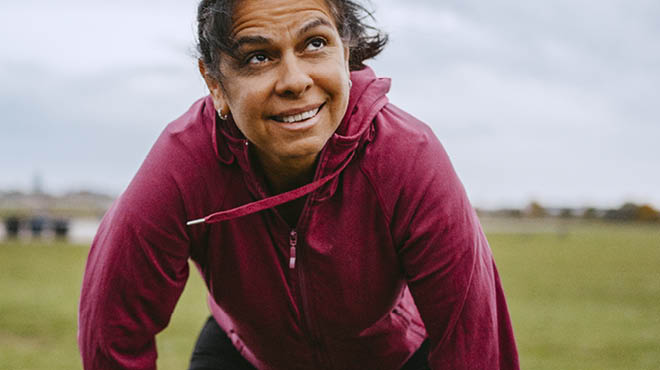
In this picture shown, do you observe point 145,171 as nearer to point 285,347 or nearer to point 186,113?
point 186,113

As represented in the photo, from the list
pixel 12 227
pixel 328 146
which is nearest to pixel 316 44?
pixel 328 146

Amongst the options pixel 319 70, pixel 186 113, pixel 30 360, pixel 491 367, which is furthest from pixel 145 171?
pixel 30 360

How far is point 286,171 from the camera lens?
7.52ft

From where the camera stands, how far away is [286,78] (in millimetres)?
2004

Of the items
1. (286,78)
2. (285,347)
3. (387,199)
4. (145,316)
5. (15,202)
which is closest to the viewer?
(286,78)

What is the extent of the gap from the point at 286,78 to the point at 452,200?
0.62 meters

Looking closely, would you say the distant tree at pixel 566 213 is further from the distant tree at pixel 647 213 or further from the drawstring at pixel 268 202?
the drawstring at pixel 268 202

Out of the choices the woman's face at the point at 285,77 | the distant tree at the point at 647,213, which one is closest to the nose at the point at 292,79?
the woman's face at the point at 285,77

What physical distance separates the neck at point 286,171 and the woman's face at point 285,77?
10cm

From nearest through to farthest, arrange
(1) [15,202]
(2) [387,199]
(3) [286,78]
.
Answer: (3) [286,78]
(2) [387,199]
(1) [15,202]

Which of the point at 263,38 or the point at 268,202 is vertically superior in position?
the point at 263,38

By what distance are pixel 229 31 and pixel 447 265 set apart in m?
0.97

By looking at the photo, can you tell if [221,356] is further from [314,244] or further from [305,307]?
[314,244]

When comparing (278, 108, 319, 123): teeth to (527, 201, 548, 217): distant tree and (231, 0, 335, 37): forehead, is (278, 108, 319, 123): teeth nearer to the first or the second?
(231, 0, 335, 37): forehead
